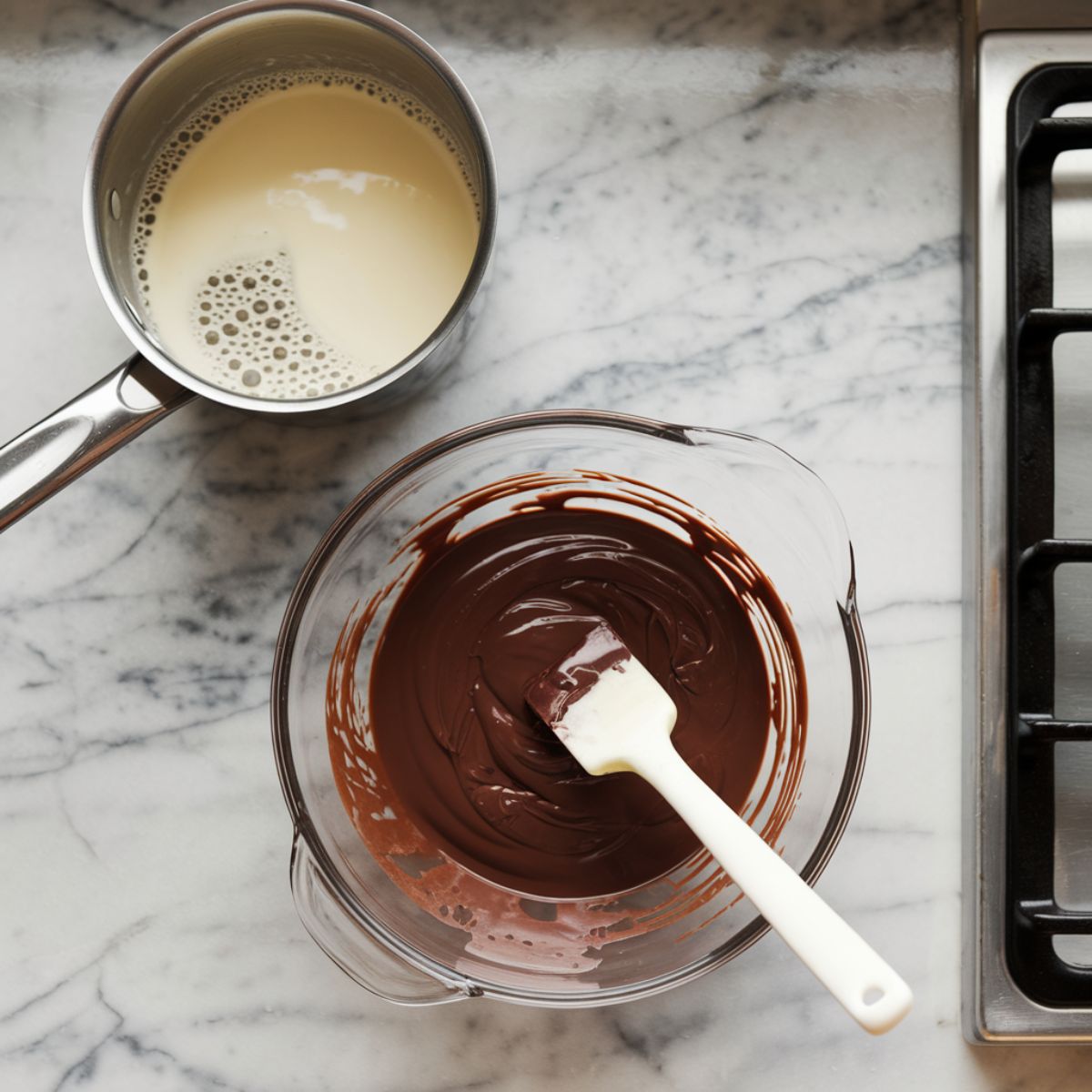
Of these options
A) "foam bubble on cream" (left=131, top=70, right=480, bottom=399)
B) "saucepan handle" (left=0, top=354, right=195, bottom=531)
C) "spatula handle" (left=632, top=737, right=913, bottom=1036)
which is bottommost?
"spatula handle" (left=632, top=737, right=913, bottom=1036)

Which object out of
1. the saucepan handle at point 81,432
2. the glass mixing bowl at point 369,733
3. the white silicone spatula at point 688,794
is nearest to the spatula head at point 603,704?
the white silicone spatula at point 688,794

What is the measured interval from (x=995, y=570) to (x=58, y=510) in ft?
2.81

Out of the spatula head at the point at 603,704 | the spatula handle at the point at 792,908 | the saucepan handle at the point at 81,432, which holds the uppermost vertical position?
the saucepan handle at the point at 81,432

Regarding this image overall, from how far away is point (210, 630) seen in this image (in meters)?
1.04

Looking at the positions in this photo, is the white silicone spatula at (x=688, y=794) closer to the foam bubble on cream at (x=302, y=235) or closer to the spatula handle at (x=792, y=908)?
the spatula handle at (x=792, y=908)

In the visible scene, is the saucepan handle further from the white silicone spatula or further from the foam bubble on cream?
the white silicone spatula

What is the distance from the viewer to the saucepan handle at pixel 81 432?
2.80 feet

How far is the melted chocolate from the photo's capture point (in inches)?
38.8

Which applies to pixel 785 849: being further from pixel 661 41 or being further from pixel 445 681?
pixel 661 41

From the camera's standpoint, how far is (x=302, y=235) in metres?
0.97

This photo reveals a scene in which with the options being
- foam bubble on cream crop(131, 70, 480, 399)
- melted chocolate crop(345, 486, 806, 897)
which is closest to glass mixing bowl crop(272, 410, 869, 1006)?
melted chocolate crop(345, 486, 806, 897)

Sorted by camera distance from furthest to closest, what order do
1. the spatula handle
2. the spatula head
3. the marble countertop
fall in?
the marble countertop, the spatula head, the spatula handle

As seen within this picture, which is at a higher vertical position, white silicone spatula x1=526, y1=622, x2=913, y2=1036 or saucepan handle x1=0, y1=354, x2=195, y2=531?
saucepan handle x1=0, y1=354, x2=195, y2=531

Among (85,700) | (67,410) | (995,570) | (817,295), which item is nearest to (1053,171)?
(817,295)
